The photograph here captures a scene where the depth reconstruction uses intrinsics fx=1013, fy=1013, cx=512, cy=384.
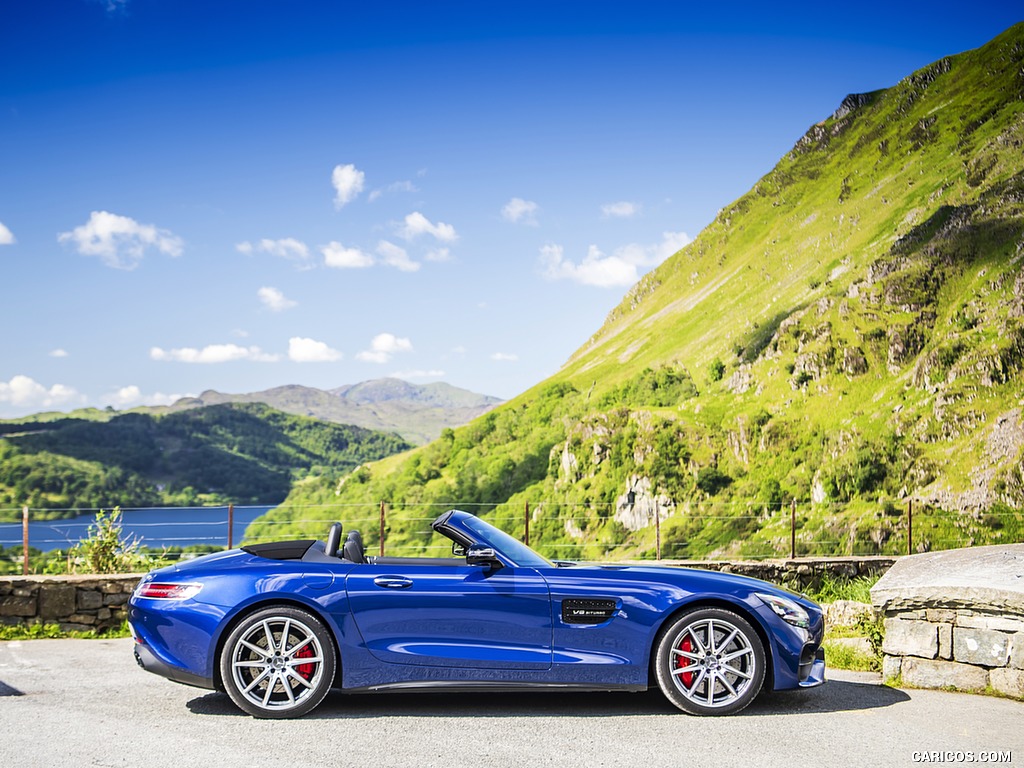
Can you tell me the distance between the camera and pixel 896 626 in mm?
7043

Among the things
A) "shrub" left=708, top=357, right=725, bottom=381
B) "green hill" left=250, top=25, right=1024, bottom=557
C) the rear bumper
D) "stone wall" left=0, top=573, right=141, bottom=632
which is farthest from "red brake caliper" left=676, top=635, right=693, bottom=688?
"shrub" left=708, top=357, right=725, bottom=381

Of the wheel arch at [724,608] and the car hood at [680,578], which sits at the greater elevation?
the car hood at [680,578]

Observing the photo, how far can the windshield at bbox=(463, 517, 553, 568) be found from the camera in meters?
6.27

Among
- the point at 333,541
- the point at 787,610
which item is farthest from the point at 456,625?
the point at 787,610

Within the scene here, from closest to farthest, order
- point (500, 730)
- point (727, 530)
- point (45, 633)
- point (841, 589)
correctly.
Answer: point (500, 730) < point (45, 633) < point (841, 589) < point (727, 530)

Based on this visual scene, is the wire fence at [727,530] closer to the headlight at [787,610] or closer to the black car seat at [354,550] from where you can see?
the headlight at [787,610]

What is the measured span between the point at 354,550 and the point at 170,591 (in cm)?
113

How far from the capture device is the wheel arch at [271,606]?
19.7 ft

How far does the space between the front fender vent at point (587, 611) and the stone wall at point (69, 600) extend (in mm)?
5945

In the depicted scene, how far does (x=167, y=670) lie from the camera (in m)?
6.08

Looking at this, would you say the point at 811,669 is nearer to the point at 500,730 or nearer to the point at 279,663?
the point at 500,730

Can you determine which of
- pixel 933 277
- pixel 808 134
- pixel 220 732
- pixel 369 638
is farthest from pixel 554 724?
pixel 808 134

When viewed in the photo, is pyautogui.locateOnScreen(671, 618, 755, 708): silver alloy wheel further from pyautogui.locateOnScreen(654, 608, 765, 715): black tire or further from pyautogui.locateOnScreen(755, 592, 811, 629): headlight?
pyautogui.locateOnScreen(755, 592, 811, 629): headlight

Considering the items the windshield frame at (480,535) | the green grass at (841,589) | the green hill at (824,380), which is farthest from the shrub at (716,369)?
the windshield frame at (480,535)
